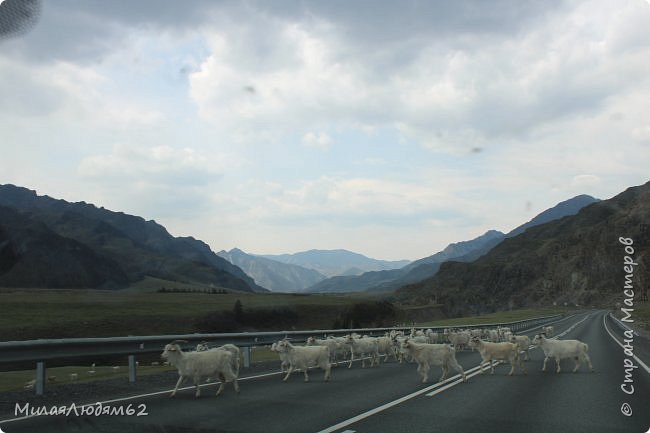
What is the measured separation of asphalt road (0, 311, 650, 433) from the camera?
29.8 feet

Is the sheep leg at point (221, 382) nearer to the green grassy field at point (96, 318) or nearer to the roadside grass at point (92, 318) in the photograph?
the roadside grass at point (92, 318)

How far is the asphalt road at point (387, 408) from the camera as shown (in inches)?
358

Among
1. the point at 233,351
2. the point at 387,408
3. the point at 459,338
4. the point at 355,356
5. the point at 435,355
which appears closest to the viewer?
the point at 387,408

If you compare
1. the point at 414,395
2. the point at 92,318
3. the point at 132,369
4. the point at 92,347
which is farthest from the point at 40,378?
the point at 92,318

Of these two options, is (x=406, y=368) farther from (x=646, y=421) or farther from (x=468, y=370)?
(x=646, y=421)

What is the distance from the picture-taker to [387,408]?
1079 cm

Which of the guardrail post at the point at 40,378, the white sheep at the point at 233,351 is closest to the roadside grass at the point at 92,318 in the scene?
the white sheep at the point at 233,351

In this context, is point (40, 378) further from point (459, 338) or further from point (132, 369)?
point (459, 338)

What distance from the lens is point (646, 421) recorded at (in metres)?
9.73

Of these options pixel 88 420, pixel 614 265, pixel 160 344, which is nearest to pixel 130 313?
pixel 160 344

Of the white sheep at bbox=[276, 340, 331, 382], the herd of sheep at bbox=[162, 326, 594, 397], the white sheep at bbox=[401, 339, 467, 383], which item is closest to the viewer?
the herd of sheep at bbox=[162, 326, 594, 397]

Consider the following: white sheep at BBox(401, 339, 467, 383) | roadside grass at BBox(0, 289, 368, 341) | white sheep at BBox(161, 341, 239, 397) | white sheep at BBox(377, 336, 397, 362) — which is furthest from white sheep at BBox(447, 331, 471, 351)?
roadside grass at BBox(0, 289, 368, 341)

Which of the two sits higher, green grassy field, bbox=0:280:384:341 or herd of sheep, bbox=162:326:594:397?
herd of sheep, bbox=162:326:594:397

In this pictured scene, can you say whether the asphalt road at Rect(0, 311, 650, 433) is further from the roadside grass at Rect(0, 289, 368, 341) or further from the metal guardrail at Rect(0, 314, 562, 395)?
the roadside grass at Rect(0, 289, 368, 341)
